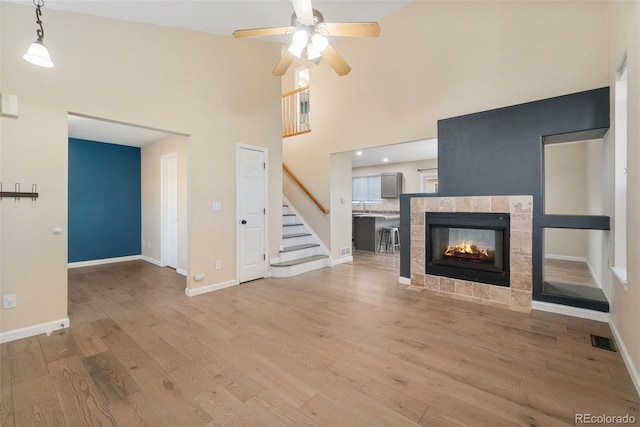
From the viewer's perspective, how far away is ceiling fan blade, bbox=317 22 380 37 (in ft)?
7.83

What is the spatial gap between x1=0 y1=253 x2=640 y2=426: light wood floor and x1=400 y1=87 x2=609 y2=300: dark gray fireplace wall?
4.32 ft

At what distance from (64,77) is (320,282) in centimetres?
399

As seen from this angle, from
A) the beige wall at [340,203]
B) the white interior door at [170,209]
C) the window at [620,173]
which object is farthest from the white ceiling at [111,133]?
the window at [620,173]

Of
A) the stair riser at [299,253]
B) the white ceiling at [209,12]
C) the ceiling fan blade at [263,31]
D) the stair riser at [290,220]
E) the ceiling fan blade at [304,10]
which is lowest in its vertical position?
the stair riser at [299,253]

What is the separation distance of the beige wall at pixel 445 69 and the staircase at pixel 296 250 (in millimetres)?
336

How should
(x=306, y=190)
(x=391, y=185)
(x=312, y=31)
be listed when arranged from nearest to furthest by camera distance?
1. (x=312, y=31)
2. (x=306, y=190)
3. (x=391, y=185)

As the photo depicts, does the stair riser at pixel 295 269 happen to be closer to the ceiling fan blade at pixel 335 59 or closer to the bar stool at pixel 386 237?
the bar stool at pixel 386 237

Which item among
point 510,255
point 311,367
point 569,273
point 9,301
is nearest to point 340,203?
point 510,255

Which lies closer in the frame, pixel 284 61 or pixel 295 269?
pixel 284 61

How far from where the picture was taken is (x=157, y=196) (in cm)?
589

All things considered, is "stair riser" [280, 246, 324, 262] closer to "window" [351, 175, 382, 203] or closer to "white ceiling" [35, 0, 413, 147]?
"white ceiling" [35, 0, 413, 147]

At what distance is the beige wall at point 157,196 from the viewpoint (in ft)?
16.9

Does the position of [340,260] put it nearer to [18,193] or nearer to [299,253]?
[299,253]

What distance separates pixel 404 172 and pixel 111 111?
7.11 metres
